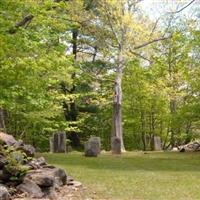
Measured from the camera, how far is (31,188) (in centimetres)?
855

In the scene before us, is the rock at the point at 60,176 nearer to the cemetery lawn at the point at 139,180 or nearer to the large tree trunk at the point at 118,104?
the cemetery lawn at the point at 139,180

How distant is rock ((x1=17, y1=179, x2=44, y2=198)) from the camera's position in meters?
8.41

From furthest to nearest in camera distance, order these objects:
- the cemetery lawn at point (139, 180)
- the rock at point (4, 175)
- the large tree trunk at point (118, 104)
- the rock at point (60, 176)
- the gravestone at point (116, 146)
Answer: the large tree trunk at point (118, 104) → the gravestone at point (116, 146) → the rock at point (60, 176) → the cemetery lawn at point (139, 180) → the rock at point (4, 175)

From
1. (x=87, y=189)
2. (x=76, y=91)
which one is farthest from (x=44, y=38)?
(x=76, y=91)

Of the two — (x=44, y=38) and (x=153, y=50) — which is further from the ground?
(x=153, y=50)

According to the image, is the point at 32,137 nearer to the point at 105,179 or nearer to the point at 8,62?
the point at 8,62

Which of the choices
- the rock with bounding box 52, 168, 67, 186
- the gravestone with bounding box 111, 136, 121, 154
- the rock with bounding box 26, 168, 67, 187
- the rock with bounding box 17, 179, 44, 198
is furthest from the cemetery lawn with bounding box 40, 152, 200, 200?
the gravestone with bounding box 111, 136, 121, 154

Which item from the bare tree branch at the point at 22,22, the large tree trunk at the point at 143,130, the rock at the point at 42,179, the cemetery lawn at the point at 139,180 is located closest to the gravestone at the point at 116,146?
the cemetery lawn at the point at 139,180

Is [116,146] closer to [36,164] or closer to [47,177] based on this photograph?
[36,164]

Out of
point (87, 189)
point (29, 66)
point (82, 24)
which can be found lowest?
point (87, 189)

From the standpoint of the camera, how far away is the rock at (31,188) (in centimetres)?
841

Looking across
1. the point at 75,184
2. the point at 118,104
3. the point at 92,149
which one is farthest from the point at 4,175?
the point at 118,104

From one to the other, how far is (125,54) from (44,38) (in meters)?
8.37

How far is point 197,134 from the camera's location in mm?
31484
